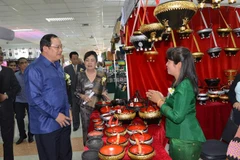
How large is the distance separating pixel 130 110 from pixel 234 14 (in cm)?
295

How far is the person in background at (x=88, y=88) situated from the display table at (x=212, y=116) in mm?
1490

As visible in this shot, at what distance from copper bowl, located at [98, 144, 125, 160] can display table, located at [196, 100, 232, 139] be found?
216cm

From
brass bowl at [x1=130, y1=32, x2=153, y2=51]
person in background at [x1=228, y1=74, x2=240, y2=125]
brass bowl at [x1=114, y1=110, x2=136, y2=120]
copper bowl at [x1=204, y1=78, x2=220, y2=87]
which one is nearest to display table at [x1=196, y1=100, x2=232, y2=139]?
copper bowl at [x1=204, y1=78, x2=220, y2=87]

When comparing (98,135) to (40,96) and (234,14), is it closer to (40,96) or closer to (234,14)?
(40,96)

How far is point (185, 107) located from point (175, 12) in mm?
561

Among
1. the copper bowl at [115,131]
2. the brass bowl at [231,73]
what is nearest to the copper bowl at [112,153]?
the copper bowl at [115,131]

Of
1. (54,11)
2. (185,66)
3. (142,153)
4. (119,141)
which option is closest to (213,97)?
(185,66)

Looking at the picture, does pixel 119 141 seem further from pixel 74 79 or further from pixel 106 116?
pixel 74 79

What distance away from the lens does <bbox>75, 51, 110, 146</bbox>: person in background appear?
2.44 m

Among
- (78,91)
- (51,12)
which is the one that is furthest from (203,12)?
(51,12)

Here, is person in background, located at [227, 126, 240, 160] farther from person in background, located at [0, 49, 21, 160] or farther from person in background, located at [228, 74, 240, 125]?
person in background, located at [0, 49, 21, 160]

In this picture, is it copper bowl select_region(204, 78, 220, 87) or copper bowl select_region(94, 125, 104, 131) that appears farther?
copper bowl select_region(204, 78, 220, 87)

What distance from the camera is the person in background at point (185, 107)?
125 centimetres

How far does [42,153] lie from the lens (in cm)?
166
